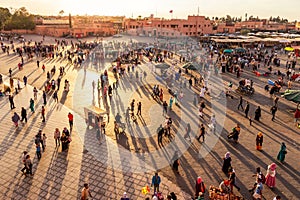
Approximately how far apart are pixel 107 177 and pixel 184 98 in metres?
10.1

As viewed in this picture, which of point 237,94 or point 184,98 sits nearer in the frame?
point 184,98

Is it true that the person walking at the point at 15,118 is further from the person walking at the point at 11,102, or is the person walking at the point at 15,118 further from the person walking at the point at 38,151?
the person walking at the point at 38,151

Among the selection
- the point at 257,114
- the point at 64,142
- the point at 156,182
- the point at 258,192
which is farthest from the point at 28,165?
the point at 257,114

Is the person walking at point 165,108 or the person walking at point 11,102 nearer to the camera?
the person walking at point 165,108

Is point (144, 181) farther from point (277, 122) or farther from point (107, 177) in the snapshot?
point (277, 122)

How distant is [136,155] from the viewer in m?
10.5

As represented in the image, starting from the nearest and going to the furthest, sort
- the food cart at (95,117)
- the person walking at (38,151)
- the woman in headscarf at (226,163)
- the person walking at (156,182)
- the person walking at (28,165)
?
the person walking at (156,182) → the person walking at (28,165) → the woman in headscarf at (226,163) → the person walking at (38,151) → the food cart at (95,117)

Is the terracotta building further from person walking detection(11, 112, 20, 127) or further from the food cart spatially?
person walking detection(11, 112, 20, 127)

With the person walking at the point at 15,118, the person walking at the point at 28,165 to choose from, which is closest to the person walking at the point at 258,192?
the person walking at the point at 28,165

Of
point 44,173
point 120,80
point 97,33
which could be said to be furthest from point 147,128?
point 97,33

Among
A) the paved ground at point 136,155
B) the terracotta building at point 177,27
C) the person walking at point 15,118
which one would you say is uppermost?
the terracotta building at point 177,27

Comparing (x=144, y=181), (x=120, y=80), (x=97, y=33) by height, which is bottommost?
(x=144, y=181)

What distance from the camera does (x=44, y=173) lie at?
916cm

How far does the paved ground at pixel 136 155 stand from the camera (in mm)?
8508
